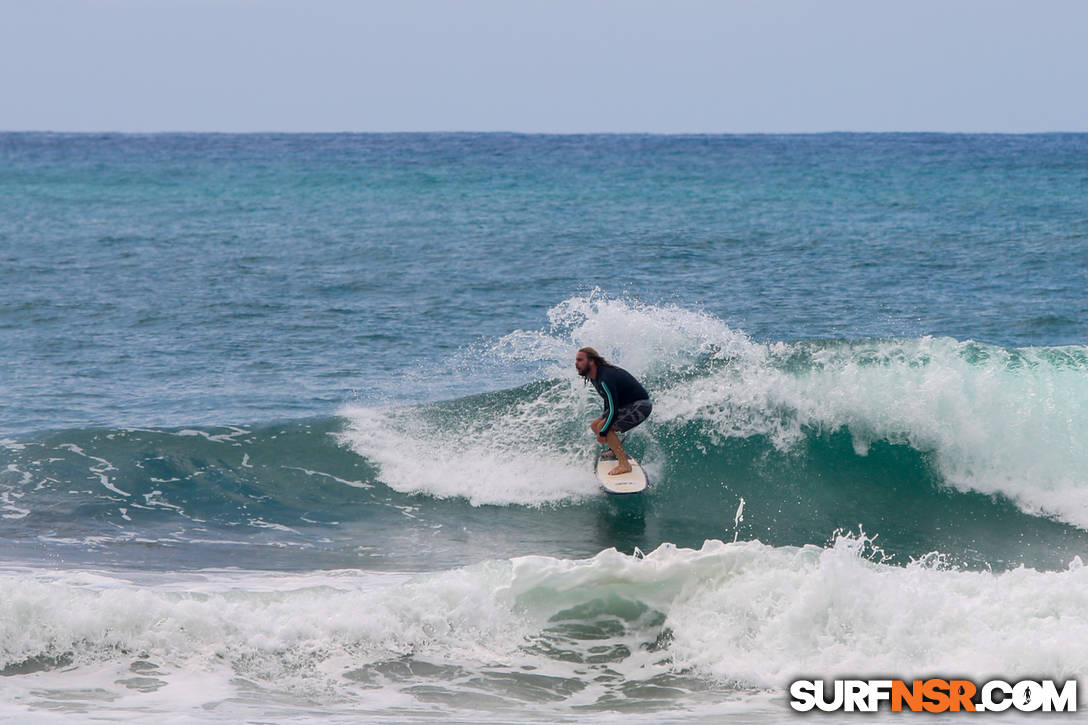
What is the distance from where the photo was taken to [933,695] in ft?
24.4

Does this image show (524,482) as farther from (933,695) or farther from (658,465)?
(933,695)

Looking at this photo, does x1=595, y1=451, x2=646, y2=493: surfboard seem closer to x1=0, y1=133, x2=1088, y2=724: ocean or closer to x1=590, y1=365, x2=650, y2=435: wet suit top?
x1=0, y1=133, x2=1088, y2=724: ocean

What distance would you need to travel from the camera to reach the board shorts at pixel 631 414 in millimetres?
11906

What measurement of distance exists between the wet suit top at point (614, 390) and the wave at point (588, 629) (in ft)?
9.88

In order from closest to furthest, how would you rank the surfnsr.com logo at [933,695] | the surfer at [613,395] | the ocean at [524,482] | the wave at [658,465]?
the surfnsr.com logo at [933,695]
the ocean at [524,482]
the wave at [658,465]
the surfer at [613,395]

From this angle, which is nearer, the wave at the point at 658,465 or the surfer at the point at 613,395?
the wave at the point at 658,465

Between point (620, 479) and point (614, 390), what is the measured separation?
3.38ft

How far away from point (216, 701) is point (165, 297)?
1627 cm

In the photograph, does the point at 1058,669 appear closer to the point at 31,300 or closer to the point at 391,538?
the point at 391,538

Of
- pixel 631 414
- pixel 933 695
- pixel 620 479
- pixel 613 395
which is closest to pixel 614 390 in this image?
pixel 613 395

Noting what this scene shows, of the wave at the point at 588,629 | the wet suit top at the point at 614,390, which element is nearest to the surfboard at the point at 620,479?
the wet suit top at the point at 614,390

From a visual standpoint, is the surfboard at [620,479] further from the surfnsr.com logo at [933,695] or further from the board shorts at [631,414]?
the surfnsr.com logo at [933,695]

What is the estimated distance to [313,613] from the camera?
8492mm

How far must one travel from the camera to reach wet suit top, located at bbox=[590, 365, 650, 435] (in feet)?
38.8
